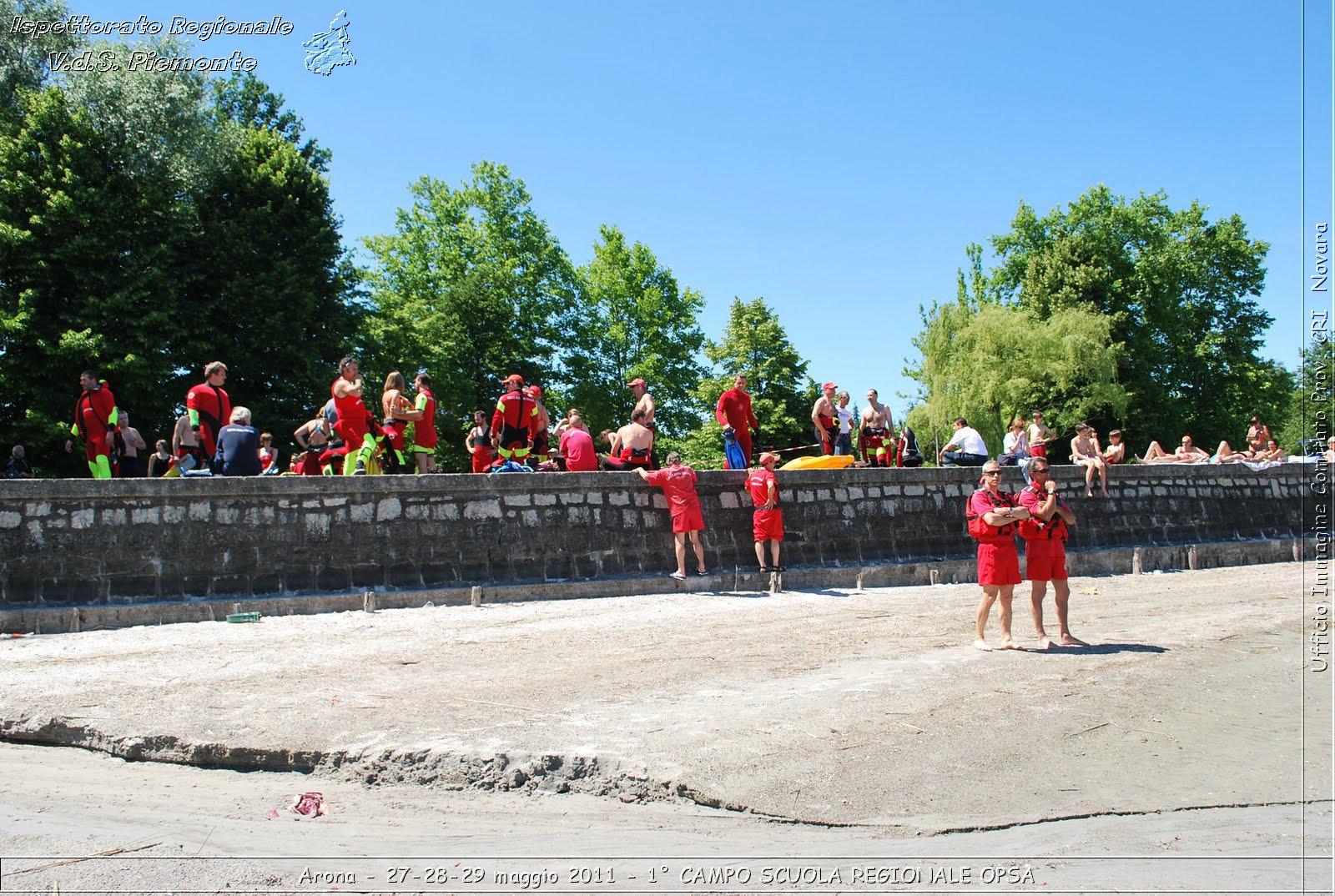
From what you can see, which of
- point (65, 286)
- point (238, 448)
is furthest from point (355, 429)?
point (65, 286)

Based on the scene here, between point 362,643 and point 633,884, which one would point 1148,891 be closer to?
point 633,884

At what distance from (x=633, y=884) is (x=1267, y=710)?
5705 mm

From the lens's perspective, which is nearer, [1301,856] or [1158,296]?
[1301,856]

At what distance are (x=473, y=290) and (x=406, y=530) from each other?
24.3 m

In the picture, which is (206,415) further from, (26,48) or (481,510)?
(26,48)

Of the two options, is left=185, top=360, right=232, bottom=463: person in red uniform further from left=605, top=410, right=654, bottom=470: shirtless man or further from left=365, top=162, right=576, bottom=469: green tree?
left=365, top=162, right=576, bottom=469: green tree

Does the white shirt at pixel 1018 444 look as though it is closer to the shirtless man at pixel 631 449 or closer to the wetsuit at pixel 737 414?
the wetsuit at pixel 737 414

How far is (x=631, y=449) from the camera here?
12.8m

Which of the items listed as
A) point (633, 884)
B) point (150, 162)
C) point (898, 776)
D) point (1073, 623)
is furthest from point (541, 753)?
point (150, 162)

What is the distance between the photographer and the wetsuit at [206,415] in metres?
11.3

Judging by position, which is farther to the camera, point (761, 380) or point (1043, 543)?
point (761, 380)

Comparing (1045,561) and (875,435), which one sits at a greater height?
(875,435)

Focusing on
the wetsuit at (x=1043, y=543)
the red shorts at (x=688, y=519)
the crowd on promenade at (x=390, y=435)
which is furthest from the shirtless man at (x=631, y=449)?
the wetsuit at (x=1043, y=543)

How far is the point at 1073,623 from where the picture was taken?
33.9 ft
